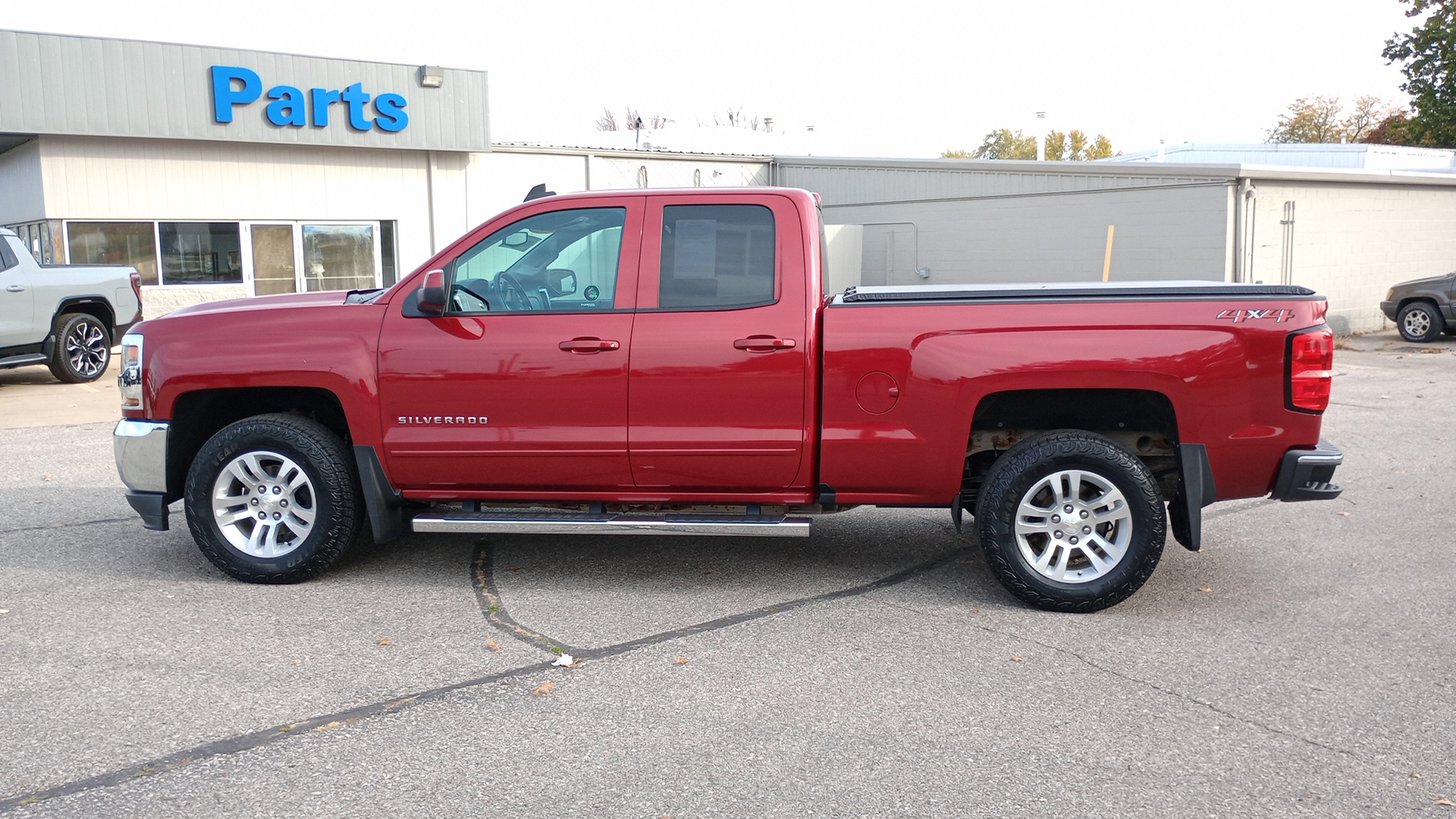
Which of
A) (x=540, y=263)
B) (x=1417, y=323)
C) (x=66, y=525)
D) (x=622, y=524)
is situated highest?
(x=540, y=263)

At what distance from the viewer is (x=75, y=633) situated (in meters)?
5.01

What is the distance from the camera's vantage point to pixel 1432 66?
36.1 meters

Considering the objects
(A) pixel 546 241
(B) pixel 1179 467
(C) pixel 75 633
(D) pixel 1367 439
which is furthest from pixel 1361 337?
(C) pixel 75 633

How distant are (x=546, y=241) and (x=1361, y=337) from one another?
64.6ft

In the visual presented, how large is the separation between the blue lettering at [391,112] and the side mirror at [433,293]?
16.5 meters

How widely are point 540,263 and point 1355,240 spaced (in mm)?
20279

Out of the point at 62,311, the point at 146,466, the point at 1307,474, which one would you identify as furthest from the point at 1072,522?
the point at 62,311

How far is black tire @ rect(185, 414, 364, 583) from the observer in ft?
18.4

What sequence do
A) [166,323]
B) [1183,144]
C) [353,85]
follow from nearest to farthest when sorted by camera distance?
[166,323] → [353,85] → [1183,144]

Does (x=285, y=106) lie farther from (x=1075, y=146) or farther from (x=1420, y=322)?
(x=1075, y=146)

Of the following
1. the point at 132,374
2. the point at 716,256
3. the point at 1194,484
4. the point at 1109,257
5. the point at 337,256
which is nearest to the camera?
the point at 1194,484

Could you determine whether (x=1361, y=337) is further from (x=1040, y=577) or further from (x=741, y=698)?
(x=741, y=698)

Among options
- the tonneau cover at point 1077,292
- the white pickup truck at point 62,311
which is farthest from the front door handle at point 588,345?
the white pickup truck at point 62,311

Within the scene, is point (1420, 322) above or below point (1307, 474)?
above
